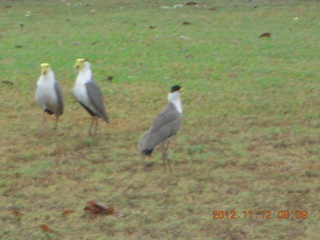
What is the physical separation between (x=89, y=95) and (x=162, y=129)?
124 cm

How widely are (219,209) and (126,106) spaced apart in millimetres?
3205

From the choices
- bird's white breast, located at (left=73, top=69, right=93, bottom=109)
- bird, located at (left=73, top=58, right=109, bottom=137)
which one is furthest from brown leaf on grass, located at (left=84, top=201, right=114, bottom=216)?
bird's white breast, located at (left=73, top=69, right=93, bottom=109)

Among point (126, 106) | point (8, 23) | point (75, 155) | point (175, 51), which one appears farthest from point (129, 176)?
point (8, 23)

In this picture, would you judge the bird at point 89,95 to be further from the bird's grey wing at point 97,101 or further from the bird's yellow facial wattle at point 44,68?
the bird's yellow facial wattle at point 44,68

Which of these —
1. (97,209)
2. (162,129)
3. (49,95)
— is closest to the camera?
(97,209)

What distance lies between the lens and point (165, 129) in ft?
21.2

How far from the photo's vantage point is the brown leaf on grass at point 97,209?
5371 mm

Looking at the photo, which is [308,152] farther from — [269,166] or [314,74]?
[314,74]

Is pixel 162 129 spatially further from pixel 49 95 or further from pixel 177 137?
pixel 49 95
